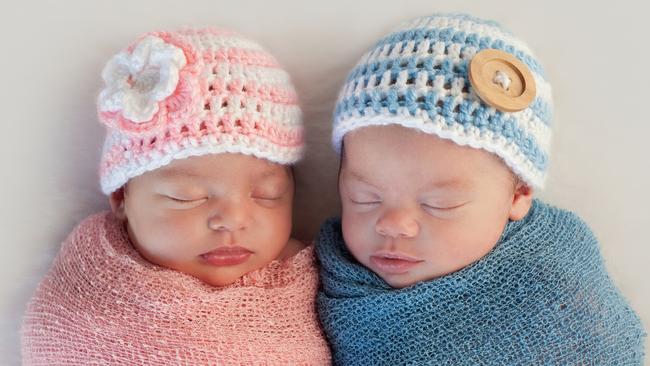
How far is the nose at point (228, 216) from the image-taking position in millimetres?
1182

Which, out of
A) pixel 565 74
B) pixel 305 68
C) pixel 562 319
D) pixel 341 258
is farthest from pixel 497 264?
pixel 305 68

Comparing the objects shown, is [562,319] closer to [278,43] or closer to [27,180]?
[278,43]

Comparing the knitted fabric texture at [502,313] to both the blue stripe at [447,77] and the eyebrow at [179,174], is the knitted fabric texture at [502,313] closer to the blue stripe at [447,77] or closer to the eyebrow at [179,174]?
the blue stripe at [447,77]

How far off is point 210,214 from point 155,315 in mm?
195

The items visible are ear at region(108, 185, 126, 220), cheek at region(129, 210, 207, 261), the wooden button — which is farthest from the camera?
ear at region(108, 185, 126, 220)

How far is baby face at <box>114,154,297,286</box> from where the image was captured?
118 centimetres

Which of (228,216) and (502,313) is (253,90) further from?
(502,313)

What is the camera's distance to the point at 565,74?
1.38 m

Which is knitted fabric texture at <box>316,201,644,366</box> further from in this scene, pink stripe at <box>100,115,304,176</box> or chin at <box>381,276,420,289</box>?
pink stripe at <box>100,115,304,176</box>

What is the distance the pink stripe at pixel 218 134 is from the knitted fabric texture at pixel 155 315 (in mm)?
163

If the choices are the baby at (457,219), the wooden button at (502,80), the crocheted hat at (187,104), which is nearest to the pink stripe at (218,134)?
the crocheted hat at (187,104)

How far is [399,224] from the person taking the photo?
1.14 metres

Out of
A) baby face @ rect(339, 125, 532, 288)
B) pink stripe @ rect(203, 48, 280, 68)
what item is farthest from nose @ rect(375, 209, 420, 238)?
pink stripe @ rect(203, 48, 280, 68)

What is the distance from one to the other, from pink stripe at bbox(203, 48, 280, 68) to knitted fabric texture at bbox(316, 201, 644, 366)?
1.34 feet
